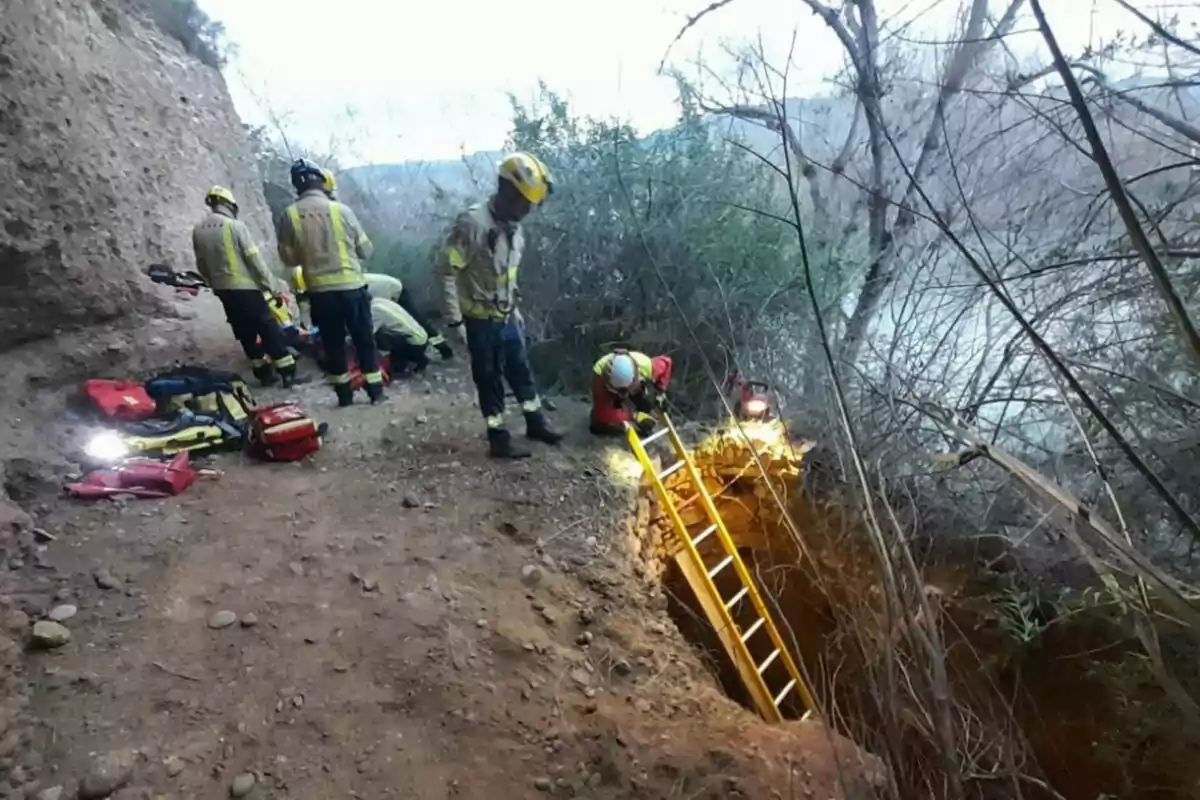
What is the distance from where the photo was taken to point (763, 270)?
18.6ft

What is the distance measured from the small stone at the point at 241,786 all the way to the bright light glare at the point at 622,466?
261cm

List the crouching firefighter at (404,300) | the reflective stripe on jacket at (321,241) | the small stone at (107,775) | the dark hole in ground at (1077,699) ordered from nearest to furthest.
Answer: the small stone at (107,775)
the dark hole in ground at (1077,699)
the reflective stripe on jacket at (321,241)
the crouching firefighter at (404,300)

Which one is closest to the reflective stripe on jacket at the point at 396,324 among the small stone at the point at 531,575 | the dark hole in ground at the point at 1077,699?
the small stone at the point at 531,575

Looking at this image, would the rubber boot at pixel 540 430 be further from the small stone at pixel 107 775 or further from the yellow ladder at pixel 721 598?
the small stone at pixel 107 775

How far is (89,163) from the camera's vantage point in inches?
229

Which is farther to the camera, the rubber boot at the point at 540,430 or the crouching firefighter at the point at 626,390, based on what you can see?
the rubber boot at the point at 540,430

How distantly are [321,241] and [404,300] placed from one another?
6.82 ft

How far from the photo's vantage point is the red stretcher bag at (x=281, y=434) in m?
4.60

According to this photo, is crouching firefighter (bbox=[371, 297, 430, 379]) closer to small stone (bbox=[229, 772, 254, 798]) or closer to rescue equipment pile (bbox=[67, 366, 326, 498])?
rescue equipment pile (bbox=[67, 366, 326, 498])

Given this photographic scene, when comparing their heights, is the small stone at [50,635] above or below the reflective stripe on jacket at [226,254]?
below

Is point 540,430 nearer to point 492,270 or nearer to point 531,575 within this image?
point 492,270

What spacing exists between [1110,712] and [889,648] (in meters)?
3.19

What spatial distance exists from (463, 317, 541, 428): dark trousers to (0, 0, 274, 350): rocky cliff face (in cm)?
315

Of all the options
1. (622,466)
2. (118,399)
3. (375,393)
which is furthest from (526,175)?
(118,399)
